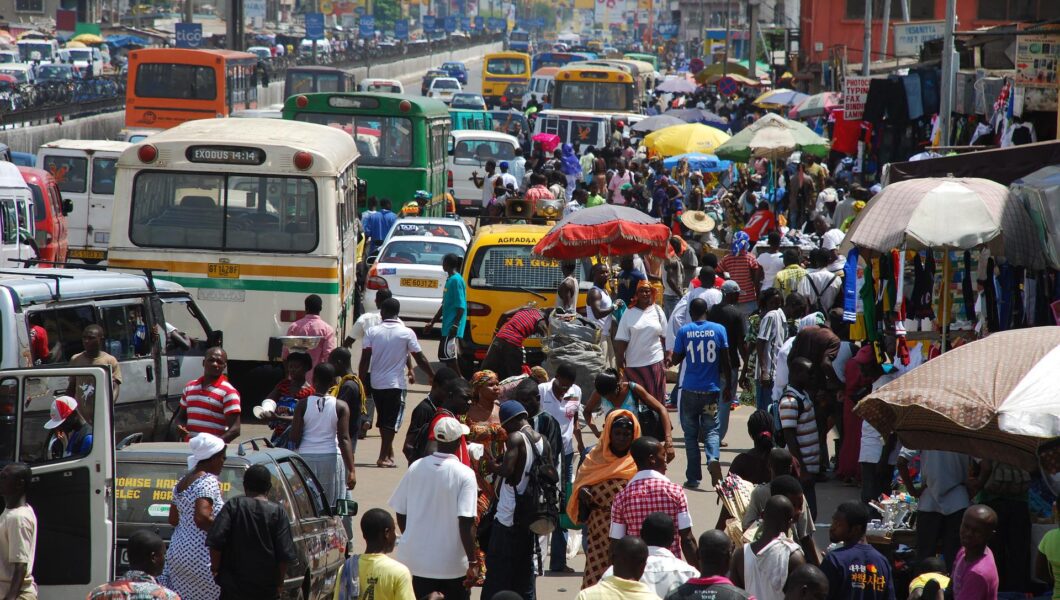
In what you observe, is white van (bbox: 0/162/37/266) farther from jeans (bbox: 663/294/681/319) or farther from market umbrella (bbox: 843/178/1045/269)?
market umbrella (bbox: 843/178/1045/269)

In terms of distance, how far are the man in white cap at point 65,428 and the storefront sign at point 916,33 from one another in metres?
20.9

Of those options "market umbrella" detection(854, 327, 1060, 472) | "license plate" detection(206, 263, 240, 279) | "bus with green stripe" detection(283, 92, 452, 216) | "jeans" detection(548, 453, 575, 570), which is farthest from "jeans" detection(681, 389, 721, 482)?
"bus with green stripe" detection(283, 92, 452, 216)

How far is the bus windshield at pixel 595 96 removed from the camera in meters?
41.5

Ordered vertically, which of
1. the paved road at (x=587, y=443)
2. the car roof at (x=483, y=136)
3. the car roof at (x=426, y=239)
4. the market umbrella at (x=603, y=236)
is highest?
the car roof at (x=483, y=136)

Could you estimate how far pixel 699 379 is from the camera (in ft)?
37.3

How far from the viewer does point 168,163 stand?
13797 millimetres

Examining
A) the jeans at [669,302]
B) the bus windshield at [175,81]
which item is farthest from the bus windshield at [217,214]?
the bus windshield at [175,81]

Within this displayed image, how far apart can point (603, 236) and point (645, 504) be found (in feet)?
25.0

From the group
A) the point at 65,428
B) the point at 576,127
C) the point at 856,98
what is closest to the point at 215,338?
the point at 65,428

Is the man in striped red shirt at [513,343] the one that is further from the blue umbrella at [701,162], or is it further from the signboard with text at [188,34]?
the signboard with text at [188,34]

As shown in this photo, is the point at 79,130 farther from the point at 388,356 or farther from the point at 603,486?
the point at 603,486

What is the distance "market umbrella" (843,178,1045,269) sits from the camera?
9055 mm

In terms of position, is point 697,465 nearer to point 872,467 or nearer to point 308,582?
point 872,467

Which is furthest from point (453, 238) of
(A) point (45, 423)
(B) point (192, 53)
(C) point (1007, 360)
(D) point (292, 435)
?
(B) point (192, 53)
